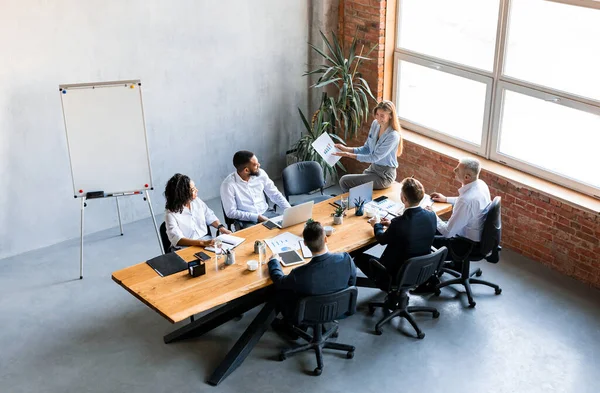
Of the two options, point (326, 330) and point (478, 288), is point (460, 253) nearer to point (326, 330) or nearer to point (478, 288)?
point (478, 288)

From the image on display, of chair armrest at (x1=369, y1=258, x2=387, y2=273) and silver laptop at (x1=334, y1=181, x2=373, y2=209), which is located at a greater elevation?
silver laptop at (x1=334, y1=181, x2=373, y2=209)

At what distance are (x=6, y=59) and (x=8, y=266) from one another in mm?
2071

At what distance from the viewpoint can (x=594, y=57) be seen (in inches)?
253

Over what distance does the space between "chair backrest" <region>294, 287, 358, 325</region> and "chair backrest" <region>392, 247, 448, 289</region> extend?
56 cm

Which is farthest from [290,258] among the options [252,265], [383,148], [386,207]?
[383,148]

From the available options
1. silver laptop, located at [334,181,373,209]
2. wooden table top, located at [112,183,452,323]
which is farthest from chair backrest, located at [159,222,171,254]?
silver laptop, located at [334,181,373,209]

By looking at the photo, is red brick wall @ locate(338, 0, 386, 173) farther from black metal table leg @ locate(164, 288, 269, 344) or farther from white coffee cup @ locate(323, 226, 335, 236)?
black metal table leg @ locate(164, 288, 269, 344)

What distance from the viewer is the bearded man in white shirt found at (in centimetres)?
641

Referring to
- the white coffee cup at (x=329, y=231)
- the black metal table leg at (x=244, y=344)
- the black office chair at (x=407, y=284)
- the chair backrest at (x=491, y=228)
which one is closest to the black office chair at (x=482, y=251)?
the chair backrest at (x=491, y=228)

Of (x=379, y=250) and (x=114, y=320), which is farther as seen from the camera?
(x=379, y=250)

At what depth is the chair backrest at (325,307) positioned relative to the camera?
502cm

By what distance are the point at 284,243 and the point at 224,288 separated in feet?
2.71

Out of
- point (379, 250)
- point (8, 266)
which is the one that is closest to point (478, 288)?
point (379, 250)

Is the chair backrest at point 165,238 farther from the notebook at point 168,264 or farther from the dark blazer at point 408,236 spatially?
the dark blazer at point 408,236
